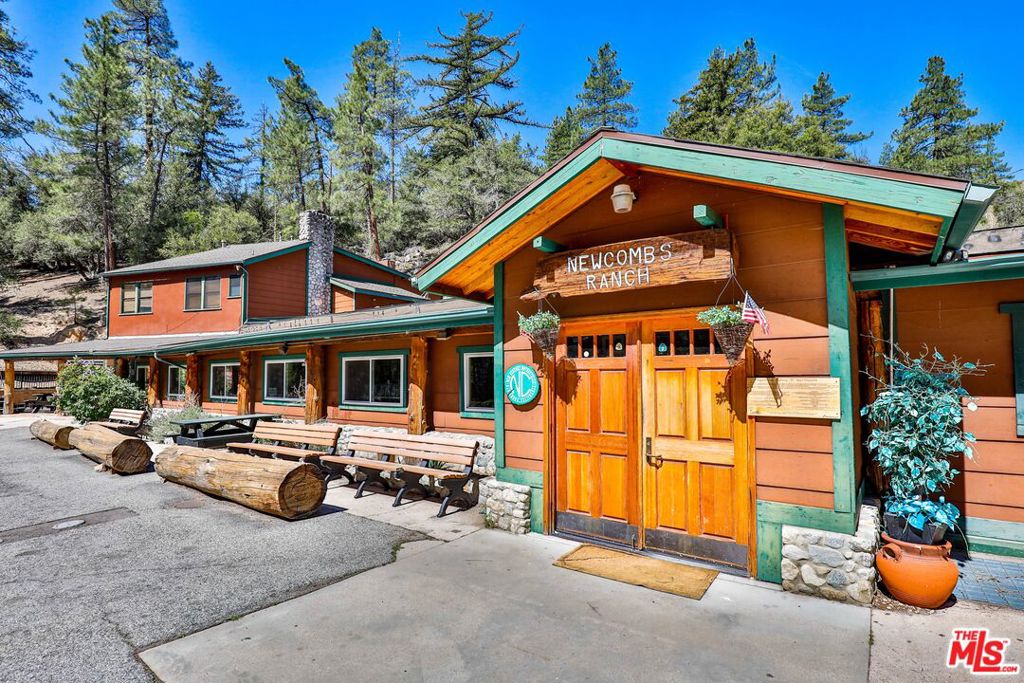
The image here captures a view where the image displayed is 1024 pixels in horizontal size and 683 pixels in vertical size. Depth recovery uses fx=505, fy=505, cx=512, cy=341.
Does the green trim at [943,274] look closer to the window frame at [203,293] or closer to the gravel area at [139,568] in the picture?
the gravel area at [139,568]

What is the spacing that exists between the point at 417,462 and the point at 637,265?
5.11 m

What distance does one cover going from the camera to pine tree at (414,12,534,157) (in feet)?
87.1

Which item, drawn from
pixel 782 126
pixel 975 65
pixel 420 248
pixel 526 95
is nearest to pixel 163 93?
pixel 420 248

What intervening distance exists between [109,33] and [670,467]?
37.8 meters

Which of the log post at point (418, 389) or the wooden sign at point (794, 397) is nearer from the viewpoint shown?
the wooden sign at point (794, 397)

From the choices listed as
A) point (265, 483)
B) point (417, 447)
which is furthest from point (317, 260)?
point (265, 483)

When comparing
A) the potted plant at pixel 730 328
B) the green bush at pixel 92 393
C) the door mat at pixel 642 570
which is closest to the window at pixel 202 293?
the green bush at pixel 92 393

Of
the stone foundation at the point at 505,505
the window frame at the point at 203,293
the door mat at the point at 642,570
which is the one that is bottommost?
the door mat at the point at 642,570

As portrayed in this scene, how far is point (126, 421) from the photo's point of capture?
43.7ft

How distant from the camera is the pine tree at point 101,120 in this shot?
1009 inches

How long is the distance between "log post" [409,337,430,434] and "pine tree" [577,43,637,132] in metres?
23.6

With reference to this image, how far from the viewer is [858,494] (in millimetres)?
4410

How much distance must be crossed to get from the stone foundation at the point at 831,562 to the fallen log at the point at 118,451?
10458 millimetres

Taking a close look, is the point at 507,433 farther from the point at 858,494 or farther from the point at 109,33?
the point at 109,33
